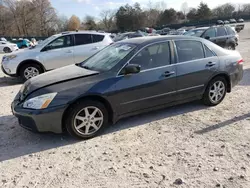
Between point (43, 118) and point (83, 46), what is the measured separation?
18.2 ft

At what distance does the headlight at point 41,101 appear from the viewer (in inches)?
140

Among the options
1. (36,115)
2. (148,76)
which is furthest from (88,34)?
(36,115)

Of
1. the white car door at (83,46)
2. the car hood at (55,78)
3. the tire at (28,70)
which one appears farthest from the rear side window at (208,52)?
the tire at (28,70)

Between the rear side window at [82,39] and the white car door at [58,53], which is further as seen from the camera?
the rear side window at [82,39]

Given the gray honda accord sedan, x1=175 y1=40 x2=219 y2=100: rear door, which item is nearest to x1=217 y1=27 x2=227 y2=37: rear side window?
the gray honda accord sedan

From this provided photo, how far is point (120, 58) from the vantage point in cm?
416

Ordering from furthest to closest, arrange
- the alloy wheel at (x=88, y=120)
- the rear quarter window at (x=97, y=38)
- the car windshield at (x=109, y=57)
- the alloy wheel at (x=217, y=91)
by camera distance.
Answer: the rear quarter window at (x=97, y=38) → the alloy wheel at (x=217, y=91) → the car windshield at (x=109, y=57) → the alloy wheel at (x=88, y=120)

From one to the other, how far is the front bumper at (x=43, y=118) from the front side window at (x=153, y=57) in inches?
58.0

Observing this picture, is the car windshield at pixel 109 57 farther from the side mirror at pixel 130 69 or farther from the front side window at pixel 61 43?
the front side window at pixel 61 43

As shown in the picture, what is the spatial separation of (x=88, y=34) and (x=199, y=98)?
5389mm

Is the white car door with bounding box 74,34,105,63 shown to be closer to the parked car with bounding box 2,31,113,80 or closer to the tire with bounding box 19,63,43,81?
the parked car with bounding box 2,31,113,80

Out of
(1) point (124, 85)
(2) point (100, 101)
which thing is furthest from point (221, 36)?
(2) point (100, 101)

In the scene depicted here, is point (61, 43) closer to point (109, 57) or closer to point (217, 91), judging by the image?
point (109, 57)

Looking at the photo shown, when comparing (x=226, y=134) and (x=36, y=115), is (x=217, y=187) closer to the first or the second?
(x=226, y=134)
